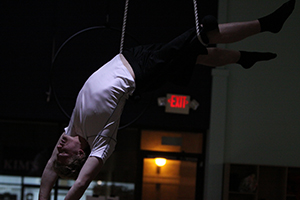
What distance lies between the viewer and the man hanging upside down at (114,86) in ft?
7.66

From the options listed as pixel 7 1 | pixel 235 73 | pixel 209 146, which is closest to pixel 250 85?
pixel 235 73

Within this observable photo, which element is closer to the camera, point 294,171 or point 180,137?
point 294,171

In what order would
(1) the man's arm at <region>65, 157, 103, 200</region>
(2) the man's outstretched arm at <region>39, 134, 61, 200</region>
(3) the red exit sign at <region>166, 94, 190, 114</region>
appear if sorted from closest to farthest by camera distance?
(1) the man's arm at <region>65, 157, 103, 200</region>
(2) the man's outstretched arm at <region>39, 134, 61, 200</region>
(3) the red exit sign at <region>166, 94, 190, 114</region>

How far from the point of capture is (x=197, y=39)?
2.43 metres

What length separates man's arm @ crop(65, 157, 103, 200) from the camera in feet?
7.19

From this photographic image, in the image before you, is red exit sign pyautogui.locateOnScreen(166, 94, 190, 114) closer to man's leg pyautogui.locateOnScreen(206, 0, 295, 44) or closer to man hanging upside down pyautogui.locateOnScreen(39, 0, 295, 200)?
man hanging upside down pyautogui.locateOnScreen(39, 0, 295, 200)

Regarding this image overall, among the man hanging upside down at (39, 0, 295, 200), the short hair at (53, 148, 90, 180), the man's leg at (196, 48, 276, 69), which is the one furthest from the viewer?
the man's leg at (196, 48, 276, 69)

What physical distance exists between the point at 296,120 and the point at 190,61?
132 inches

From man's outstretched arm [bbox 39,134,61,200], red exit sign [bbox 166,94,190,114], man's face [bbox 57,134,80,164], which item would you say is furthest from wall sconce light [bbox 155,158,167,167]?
man's face [bbox 57,134,80,164]

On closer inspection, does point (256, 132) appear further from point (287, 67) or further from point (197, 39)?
point (197, 39)

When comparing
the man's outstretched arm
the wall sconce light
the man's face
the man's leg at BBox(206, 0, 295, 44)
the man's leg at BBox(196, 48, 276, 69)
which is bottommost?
the man's outstretched arm

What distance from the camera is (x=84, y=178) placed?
7.27ft

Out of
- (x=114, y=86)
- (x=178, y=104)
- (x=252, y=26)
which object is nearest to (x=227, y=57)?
(x=252, y=26)

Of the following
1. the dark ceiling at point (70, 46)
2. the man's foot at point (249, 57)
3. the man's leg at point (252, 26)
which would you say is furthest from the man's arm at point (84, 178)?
the dark ceiling at point (70, 46)
